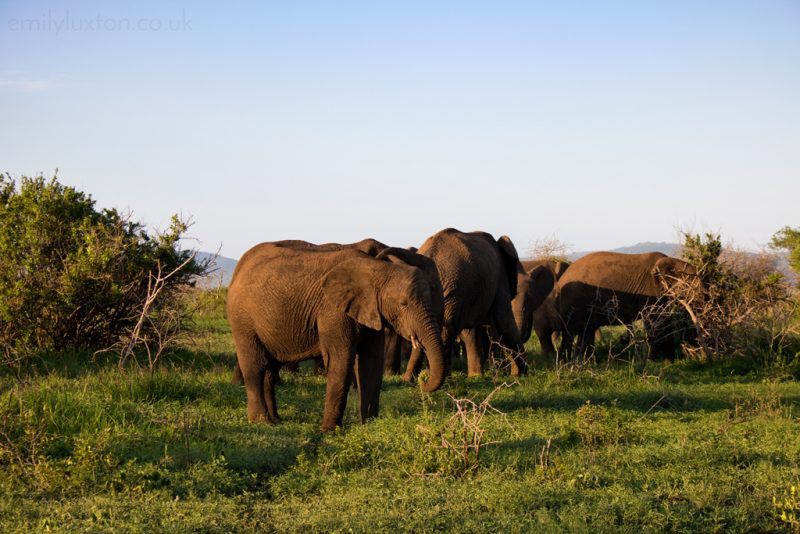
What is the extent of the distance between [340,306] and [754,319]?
838cm

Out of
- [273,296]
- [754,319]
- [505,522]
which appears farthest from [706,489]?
[754,319]

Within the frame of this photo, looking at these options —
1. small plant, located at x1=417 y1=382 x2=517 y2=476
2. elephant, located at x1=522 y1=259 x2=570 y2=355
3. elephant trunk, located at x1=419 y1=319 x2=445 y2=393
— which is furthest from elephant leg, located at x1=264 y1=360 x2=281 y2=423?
elephant, located at x1=522 y1=259 x2=570 y2=355

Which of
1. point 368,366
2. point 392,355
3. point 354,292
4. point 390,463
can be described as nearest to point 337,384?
point 368,366

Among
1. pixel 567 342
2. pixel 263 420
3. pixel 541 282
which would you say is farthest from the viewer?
pixel 541 282

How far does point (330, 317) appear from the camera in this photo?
995 centimetres

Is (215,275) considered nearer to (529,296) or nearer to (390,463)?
(529,296)

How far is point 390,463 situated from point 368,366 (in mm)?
2114

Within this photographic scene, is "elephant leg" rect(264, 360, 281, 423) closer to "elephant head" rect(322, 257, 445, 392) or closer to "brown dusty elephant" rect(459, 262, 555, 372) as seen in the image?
"elephant head" rect(322, 257, 445, 392)

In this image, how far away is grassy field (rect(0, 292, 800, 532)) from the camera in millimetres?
6766

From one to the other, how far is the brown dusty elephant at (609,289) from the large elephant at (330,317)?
24.4ft

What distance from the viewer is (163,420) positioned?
9.66 m

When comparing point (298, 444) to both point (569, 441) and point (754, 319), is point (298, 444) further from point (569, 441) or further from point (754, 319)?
point (754, 319)

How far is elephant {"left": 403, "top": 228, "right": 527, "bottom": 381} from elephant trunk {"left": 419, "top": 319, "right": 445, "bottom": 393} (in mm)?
3755

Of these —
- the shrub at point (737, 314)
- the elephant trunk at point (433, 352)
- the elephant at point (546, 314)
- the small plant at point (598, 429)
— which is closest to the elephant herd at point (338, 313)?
the elephant trunk at point (433, 352)
